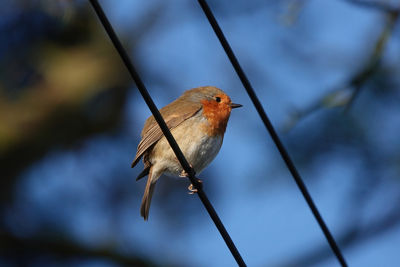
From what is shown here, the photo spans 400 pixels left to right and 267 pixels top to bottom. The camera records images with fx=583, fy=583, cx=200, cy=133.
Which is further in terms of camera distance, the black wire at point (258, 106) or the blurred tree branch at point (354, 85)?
the blurred tree branch at point (354, 85)

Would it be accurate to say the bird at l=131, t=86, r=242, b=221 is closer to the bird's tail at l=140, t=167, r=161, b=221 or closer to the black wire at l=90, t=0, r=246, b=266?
A: the bird's tail at l=140, t=167, r=161, b=221

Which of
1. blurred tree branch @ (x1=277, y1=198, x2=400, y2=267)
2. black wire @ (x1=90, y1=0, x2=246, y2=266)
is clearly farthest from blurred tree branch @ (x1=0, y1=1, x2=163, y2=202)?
black wire @ (x1=90, y1=0, x2=246, y2=266)

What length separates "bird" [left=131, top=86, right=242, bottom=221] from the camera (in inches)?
114

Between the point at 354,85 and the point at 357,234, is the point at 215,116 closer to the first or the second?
the point at 354,85

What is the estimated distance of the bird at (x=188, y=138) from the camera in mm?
2906

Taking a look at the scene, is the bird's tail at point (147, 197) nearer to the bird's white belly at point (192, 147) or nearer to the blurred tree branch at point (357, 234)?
the bird's white belly at point (192, 147)

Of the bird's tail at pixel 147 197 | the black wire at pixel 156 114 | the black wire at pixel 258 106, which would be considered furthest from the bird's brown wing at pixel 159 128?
the black wire at pixel 258 106

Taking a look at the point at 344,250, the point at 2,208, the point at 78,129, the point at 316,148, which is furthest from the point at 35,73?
the point at 344,250

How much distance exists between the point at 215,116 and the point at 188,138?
20 centimetres

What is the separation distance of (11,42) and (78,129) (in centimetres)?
146

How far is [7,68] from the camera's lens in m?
7.07

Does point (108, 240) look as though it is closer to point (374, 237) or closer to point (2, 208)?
point (2, 208)

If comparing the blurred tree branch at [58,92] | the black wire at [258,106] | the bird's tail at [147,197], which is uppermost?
the blurred tree branch at [58,92]

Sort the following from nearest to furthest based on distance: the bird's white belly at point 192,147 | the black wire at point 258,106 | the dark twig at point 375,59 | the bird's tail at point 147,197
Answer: the black wire at point 258,106, the bird's white belly at point 192,147, the bird's tail at point 147,197, the dark twig at point 375,59
